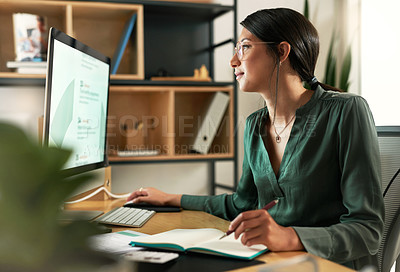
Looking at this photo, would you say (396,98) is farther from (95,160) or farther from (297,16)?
(95,160)

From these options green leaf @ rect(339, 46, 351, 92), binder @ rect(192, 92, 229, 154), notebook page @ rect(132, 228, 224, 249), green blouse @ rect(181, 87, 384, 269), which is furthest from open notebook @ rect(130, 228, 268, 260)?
green leaf @ rect(339, 46, 351, 92)

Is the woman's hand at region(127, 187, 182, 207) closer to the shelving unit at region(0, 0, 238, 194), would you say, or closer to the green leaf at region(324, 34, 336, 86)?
the shelving unit at region(0, 0, 238, 194)

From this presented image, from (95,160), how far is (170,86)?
0.83 metres

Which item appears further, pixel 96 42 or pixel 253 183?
pixel 96 42

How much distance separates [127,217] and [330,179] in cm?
56

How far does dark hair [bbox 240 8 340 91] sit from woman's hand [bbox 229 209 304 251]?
54 centimetres

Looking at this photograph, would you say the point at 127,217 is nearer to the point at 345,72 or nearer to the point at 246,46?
the point at 246,46

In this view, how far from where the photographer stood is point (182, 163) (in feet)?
8.32

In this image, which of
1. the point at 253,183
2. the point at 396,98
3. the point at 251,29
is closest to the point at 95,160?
the point at 253,183

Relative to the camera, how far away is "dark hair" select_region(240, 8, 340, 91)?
1.15 metres

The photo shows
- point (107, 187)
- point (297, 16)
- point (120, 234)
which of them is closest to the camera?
point (120, 234)

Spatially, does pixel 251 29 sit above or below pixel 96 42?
below

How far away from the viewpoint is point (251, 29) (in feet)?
3.92

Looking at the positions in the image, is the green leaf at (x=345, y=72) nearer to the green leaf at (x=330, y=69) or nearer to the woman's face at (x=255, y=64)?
the green leaf at (x=330, y=69)
